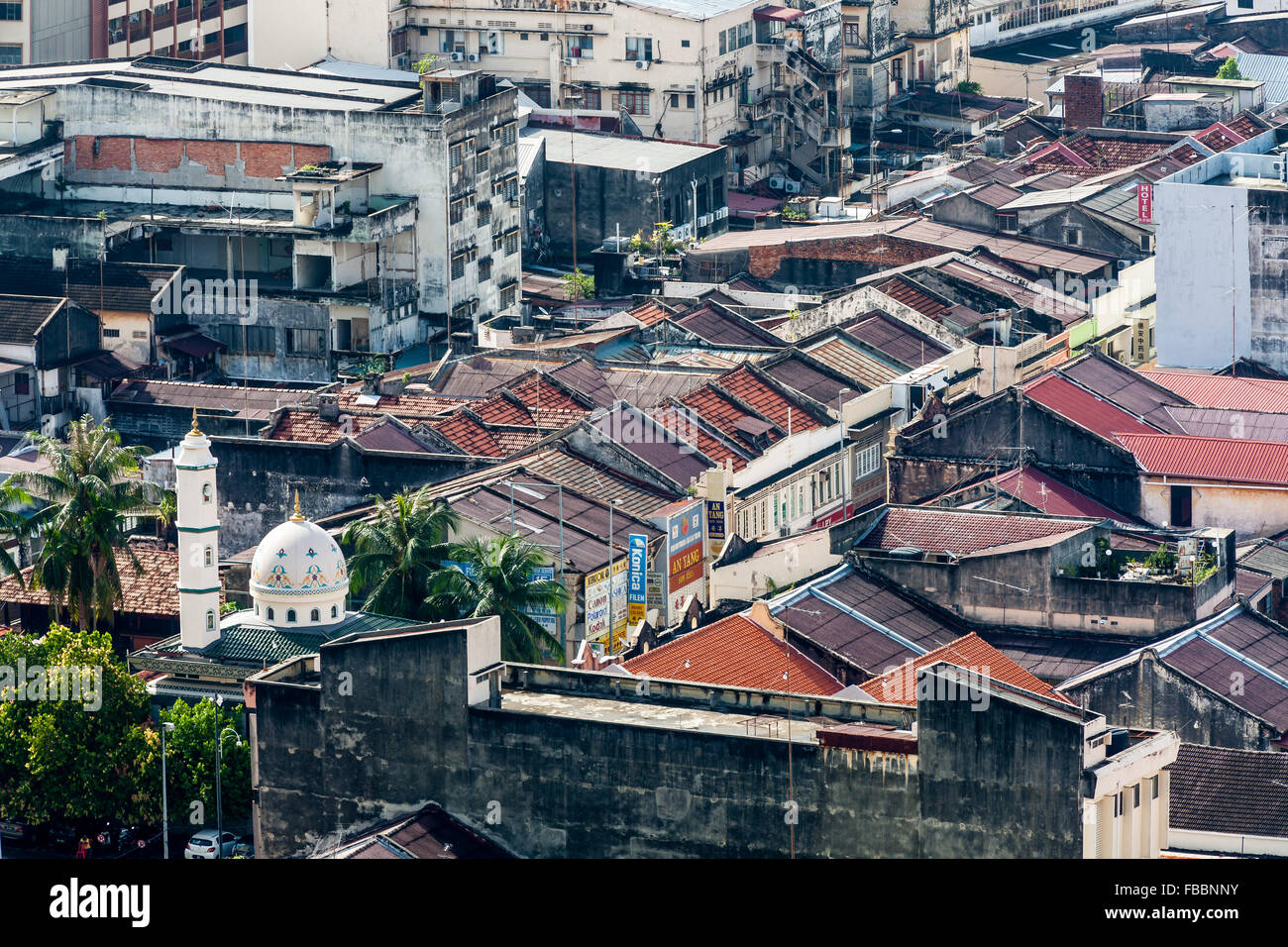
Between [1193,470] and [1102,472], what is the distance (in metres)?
3.01

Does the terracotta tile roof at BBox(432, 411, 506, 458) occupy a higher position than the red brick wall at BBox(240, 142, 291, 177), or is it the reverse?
the red brick wall at BBox(240, 142, 291, 177)

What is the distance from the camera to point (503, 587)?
220 ft

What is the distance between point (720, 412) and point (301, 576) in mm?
28316

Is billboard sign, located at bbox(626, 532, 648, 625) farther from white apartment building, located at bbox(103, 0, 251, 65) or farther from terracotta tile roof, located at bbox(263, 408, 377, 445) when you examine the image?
white apartment building, located at bbox(103, 0, 251, 65)

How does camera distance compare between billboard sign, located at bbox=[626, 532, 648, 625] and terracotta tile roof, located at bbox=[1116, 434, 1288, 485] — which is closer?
billboard sign, located at bbox=[626, 532, 648, 625]

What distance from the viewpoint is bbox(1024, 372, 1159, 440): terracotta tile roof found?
89.0 metres

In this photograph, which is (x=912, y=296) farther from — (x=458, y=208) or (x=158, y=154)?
(x=158, y=154)

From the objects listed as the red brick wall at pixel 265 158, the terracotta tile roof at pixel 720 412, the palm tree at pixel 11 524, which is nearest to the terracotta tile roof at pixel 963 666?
the terracotta tile roof at pixel 720 412

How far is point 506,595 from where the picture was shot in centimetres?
6719

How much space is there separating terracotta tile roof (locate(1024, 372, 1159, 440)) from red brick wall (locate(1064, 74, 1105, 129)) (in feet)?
183

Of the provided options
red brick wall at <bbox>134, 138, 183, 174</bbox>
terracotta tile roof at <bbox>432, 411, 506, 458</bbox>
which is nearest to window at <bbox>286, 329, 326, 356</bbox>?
red brick wall at <bbox>134, 138, 183, 174</bbox>

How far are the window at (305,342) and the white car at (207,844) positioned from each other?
4856 cm
